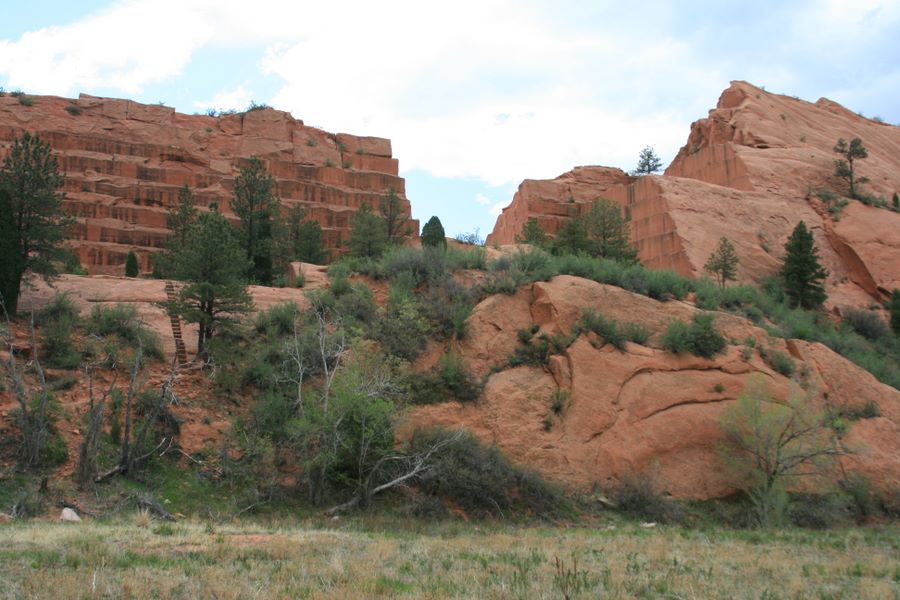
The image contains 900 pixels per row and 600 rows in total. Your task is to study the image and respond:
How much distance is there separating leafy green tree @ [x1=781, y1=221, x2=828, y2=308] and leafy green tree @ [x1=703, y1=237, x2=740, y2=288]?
2287mm

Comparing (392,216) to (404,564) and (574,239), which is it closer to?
(574,239)

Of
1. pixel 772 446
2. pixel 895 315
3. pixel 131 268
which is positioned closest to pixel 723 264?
pixel 895 315

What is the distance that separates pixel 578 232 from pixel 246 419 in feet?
76.2

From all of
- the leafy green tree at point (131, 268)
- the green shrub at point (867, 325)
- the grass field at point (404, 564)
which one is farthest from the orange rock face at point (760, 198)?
the grass field at point (404, 564)

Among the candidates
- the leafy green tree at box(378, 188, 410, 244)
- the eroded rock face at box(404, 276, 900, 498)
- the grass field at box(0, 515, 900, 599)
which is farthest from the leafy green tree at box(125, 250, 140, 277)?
the grass field at box(0, 515, 900, 599)

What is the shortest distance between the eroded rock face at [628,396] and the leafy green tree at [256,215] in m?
14.4

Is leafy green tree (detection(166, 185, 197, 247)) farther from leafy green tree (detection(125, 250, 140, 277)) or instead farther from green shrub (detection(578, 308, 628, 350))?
green shrub (detection(578, 308, 628, 350))

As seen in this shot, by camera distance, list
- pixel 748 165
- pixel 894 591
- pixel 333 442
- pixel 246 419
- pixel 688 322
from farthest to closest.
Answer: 1. pixel 748 165
2. pixel 688 322
3. pixel 246 419
4. pixel 333 442
5. pixel 894 591

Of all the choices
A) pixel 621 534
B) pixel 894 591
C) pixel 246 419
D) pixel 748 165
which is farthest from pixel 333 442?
pixel 748 165

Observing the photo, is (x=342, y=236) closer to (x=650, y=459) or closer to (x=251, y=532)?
(x=650, y=459)

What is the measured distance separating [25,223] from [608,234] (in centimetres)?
2427

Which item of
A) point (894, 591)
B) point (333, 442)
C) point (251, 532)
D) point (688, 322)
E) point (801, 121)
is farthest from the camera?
point (801, 121)

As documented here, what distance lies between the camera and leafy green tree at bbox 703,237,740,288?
3422cm

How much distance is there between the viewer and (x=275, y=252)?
3816 centimetres
